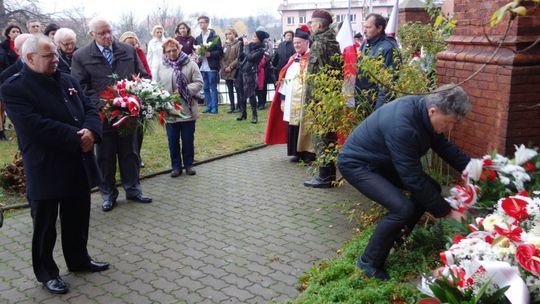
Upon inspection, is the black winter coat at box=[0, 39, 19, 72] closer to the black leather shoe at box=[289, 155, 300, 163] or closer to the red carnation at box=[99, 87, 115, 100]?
the red carnation at box=[99, 87, 115, 100]

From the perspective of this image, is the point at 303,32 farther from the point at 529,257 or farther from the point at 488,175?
the point at 529,257

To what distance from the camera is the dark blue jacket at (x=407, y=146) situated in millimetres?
3785

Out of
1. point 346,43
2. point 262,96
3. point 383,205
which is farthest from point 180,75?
point 262,96

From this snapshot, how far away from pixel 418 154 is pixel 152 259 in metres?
2.57

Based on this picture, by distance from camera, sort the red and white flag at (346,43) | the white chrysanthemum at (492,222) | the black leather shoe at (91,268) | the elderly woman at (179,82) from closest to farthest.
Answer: the white chrysanthemum at (492,222), the black leather shoe at (91,268), the red and white flag at (346,43), the elderly woman at (179,82)

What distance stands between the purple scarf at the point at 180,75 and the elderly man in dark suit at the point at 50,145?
2.70 meters

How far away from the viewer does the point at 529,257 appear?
2740mm

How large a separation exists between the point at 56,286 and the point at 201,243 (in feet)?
4.70

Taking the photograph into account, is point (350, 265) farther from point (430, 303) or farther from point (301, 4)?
point (301, 4)

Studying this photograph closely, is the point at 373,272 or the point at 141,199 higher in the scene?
the point at 373,272

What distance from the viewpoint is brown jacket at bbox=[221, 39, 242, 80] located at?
1304cm

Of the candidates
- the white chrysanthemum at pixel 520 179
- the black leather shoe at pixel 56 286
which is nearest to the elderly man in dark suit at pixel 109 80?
the black leather shoe at pixel 56 286

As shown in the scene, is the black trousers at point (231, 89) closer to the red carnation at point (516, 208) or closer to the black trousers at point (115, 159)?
the black trousers at point (115, 159)

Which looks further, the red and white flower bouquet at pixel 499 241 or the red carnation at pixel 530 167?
the red carnation at pixel 530 167
